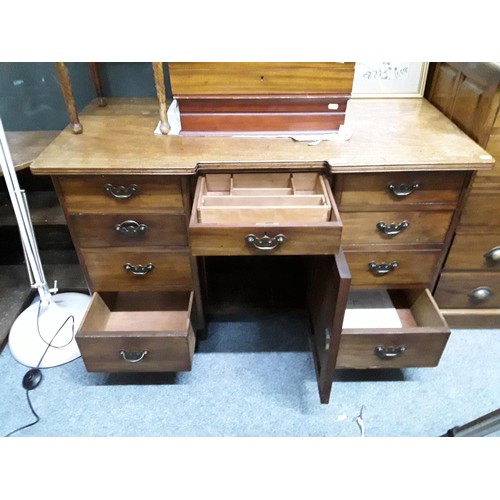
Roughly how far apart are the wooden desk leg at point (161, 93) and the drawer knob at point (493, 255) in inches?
45.5

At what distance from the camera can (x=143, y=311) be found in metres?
1.45

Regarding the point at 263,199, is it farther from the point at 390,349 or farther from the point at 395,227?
the point at 390,349

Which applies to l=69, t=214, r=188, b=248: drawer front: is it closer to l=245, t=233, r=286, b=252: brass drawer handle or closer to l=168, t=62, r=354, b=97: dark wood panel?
l=245, t=233, r=286, b=252: brass drawer handle

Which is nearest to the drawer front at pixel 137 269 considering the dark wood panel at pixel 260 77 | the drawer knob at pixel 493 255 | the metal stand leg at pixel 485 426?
the dark wood panel at pixel 260 77

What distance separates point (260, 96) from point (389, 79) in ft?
1.94

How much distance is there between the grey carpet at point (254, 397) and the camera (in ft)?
4.03

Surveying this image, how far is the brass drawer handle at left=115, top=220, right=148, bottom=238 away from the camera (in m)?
1.15

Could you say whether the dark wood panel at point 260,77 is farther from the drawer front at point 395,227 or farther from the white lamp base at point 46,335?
the white lamp base at point 46,335

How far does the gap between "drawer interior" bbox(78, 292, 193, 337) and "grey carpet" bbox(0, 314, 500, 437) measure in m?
0.17

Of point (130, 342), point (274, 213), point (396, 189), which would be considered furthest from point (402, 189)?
point (130, 342)

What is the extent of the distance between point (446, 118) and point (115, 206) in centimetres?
110

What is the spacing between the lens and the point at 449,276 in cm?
139
